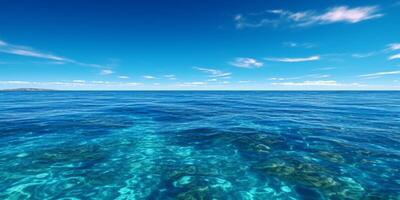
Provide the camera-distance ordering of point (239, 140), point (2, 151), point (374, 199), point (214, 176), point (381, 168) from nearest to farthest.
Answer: point (374, 199) < point (214, 176) < point (381, 168) < point (2, 151) < point (239, 140)

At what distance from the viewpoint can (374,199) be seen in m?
8.46

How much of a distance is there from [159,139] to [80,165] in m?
6.41

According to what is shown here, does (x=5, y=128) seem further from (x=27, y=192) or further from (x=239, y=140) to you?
(x=239, y=140)

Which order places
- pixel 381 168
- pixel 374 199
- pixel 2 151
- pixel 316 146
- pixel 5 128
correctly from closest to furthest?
pixel 374 199
pixel 381 168
pixel 2 151
pixel 316 146
pixel 5 128

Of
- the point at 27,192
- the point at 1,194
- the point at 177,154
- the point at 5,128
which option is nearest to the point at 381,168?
the point at 177,154

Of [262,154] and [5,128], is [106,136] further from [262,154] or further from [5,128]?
[262,154]

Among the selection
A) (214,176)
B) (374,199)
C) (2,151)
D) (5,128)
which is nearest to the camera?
(374,199)

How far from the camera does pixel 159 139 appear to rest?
16.8 metres

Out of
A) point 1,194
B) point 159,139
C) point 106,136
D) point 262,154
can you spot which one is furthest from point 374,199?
point 106,136

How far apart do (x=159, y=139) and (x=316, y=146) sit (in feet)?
38.9

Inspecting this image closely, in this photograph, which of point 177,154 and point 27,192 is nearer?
point 27,192

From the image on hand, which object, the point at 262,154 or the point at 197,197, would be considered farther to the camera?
the point at 262,154

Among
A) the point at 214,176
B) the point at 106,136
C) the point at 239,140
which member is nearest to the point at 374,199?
the point at 214,176

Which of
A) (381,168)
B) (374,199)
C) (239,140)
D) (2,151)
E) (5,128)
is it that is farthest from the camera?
(5,128)
